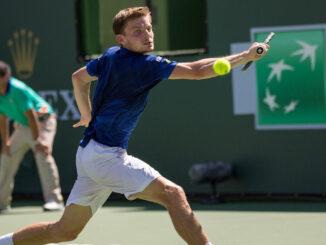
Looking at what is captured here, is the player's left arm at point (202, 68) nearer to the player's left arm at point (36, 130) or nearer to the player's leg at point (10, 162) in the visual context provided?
the player's left arm at point (36, 130)

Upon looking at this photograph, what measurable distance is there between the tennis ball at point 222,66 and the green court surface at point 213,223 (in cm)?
225

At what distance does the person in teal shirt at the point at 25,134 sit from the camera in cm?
821

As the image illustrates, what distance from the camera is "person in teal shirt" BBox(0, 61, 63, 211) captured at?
26.9 feet

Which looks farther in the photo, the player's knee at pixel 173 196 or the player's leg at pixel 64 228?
the player's leg at pixel 64 228

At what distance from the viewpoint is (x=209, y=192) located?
906 centimetres

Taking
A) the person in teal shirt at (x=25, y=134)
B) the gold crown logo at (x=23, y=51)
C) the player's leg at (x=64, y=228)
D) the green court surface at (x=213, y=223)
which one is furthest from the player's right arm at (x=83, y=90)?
the gold crown logo at (x=23, y=51)

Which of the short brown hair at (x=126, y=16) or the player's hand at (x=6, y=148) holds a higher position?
the short brown hair at (x=126, y=16)

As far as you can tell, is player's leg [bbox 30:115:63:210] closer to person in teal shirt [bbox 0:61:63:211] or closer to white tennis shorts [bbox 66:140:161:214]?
person in teal shirt [bbox 0:61:63:211]

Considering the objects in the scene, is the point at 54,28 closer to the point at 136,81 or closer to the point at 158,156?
the point at 158,156

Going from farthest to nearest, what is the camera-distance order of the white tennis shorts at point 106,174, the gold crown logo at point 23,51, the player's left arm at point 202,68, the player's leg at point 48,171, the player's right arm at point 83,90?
1. the gold crown logo at point 23,51
2. the player's leg at point 48,171
3. the player's right arm at point 83,90
4. the white tennis shorts at point 106,174
5. the player's left arm at point 202,68

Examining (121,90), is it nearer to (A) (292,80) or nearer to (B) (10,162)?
(A) (292,80)

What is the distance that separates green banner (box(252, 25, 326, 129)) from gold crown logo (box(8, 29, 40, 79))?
9.84 feet

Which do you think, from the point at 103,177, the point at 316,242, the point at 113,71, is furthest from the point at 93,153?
the point at 316,242

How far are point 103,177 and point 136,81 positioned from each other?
0.61m
